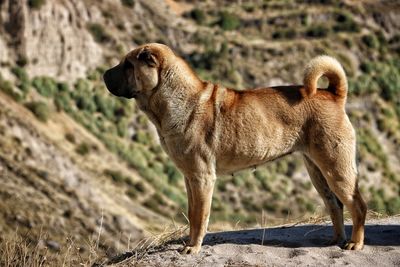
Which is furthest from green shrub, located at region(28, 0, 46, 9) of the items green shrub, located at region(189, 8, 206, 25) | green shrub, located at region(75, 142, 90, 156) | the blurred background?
green shrub, located at region(189, 8, 206, 25)

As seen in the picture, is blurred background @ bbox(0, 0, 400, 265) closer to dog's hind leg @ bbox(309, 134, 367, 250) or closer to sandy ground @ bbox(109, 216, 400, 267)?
sandy ground @ bbox(109, 216, 400, 267)

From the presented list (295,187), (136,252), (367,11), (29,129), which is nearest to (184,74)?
(136,252)

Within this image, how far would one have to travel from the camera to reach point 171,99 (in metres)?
8.52

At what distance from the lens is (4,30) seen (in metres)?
34.5

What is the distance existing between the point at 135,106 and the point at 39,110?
25.2 ft

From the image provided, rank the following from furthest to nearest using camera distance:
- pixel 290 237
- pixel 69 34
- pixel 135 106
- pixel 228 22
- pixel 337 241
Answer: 1. pixel 228 22
2. pixel 135 106
3. pixel 69 34
4. pixel 290 237
5. pixel 337 241

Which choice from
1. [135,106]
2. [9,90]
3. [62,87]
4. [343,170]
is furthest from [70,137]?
[343,170]

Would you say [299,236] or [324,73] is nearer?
[324,73]

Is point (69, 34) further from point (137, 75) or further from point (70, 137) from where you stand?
point (137, 75)

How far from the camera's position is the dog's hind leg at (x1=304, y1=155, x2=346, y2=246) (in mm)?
8977

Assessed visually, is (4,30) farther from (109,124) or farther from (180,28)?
(180,28)

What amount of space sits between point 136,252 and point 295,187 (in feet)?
98.6

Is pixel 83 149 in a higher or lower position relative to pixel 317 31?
lower

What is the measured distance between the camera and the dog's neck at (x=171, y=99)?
8438mm
